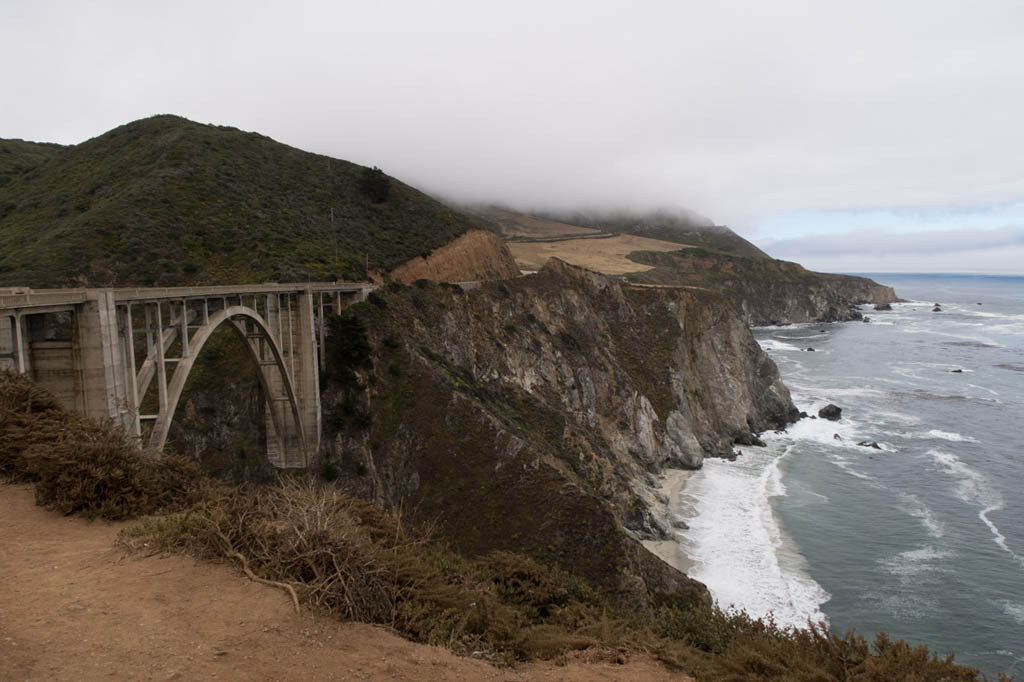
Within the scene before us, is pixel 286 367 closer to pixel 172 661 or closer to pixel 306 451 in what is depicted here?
pixel 306 451

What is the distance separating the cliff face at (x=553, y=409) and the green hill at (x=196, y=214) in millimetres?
9152

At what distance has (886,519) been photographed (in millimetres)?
33000

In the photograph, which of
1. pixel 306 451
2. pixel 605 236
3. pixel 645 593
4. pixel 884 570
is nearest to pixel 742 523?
pixel 884 570

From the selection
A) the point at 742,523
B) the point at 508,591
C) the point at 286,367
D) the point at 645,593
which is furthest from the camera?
the point at 742,523

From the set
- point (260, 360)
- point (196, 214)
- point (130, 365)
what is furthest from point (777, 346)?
point (130, 365)

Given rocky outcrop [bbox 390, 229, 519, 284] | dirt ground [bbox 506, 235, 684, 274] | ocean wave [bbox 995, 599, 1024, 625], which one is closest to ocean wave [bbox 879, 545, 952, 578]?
ocean wave [bbox 995, 599, 1024, 625]

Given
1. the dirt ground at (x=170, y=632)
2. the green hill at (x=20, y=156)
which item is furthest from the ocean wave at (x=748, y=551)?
the green hill at (x=20, y=156)

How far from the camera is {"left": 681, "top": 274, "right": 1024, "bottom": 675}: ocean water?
950 inches

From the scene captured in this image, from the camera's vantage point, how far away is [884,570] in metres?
27.5

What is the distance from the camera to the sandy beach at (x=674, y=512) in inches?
1120

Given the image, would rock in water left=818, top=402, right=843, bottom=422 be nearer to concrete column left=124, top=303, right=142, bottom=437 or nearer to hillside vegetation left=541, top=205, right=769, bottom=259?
concrete column left=124, top=303, right=142, bottom=437

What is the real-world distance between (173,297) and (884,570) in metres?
31.9

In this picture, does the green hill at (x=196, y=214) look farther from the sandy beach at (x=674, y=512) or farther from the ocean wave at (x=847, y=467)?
the ocean wave at (x=847, y=467)

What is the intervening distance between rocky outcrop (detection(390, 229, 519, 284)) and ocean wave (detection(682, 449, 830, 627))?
78.7ft
